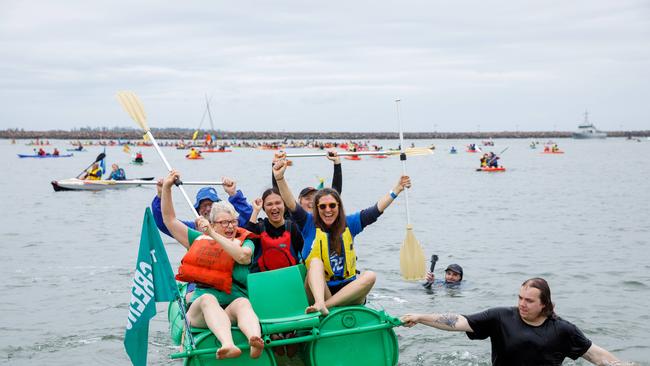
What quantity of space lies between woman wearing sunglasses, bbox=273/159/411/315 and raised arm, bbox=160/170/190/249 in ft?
3.25

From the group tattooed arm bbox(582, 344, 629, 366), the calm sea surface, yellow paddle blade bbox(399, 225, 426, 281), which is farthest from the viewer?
the calm sea surface

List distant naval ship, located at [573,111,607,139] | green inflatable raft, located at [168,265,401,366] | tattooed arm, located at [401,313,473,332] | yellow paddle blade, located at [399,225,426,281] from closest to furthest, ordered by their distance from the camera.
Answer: tattooed arm, located at [401,313,473,332], green inflatable raft, located at [168,265,401,366], yellow paddle blade, located at [399,225,426,281], distant naval ship, located at [573,111,607,139]

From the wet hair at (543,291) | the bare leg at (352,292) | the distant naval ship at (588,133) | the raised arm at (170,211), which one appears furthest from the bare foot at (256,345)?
the distant naval ship at (588,133)

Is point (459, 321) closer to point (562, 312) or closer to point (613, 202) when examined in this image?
point (562, 312)

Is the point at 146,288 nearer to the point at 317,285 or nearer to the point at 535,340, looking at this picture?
the point at 317,285

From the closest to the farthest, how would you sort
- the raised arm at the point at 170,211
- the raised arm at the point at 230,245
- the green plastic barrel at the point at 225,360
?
the green plastic barrel at the point at 225,360 < the raised arm at the point at 230,245 < the raised arm at the point at 170,211

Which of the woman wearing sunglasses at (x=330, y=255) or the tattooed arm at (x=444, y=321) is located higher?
the woman wearing sunglasses at (x=330, y=255)

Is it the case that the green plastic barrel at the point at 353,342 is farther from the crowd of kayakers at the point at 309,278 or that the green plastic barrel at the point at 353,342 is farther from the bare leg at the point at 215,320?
the bare leg at the point at 215,320

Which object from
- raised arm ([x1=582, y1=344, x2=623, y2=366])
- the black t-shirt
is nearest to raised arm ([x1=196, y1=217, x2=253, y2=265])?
the black t-shirt

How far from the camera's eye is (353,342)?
6152mm

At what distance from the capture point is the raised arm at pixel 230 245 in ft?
19.4

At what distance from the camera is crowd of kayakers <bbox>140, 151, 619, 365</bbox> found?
18.2ft

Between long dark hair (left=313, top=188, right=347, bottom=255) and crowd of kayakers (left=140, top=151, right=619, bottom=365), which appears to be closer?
crowd of kayakers (left=140, top=151, right=619, bottom=365)

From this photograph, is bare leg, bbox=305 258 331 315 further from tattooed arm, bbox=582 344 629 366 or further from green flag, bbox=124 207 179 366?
tattooed arm, bbox=582 344 629 366
